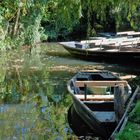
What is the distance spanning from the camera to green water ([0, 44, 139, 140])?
11.1 meters

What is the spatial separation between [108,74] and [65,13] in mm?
9462

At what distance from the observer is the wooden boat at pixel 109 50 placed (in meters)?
22.8

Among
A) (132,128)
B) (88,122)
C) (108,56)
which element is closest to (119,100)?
(132,128)

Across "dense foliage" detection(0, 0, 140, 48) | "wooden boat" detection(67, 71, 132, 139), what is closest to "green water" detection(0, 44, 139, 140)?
"wooden boat" detection(67, 71, 132, 139)

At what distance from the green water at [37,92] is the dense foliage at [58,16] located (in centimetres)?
161

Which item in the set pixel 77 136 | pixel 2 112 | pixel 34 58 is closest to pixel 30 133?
pixel 77 136

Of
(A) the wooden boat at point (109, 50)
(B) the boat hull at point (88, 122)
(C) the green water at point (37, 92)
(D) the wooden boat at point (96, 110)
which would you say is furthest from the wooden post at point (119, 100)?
(A) the wooden boat at point (109, 50)

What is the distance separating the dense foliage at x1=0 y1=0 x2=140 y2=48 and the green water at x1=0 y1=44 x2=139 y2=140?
1.61m

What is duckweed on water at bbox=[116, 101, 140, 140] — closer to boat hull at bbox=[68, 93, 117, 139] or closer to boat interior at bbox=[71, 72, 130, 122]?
boat hull at bbox=[68, 93, 117, 139]

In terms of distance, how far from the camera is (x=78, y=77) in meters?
15.4

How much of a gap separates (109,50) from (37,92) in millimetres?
8561

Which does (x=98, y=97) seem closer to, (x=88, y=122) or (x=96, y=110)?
(x=96, y=110)

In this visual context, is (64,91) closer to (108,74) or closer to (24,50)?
(108,74)

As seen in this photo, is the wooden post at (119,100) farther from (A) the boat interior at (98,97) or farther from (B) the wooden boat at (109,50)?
(B) the wooden boat at (109,50)
